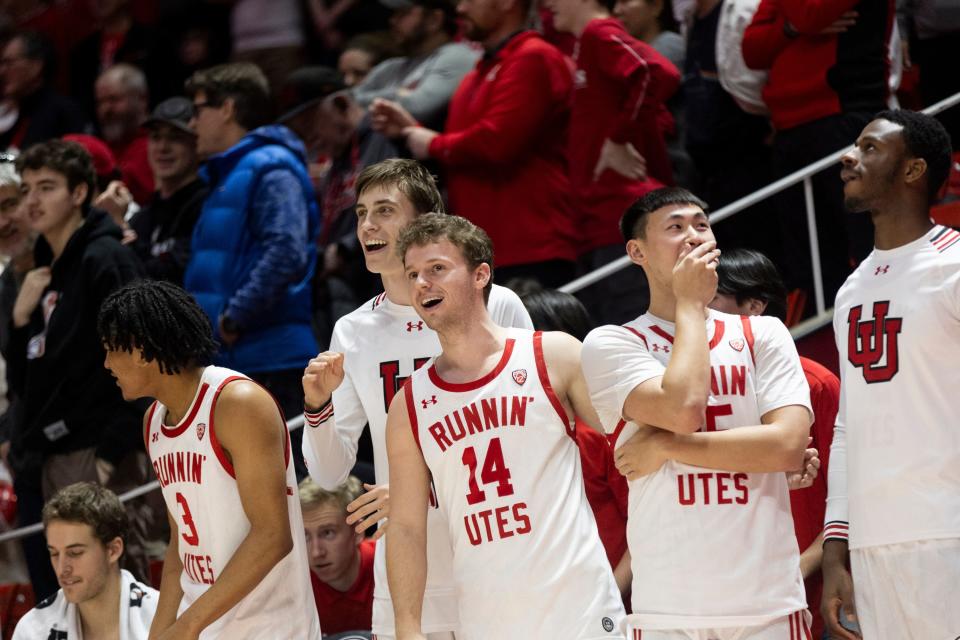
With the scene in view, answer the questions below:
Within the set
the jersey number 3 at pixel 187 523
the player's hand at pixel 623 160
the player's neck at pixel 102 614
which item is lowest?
the player's neck at pixel 102 614

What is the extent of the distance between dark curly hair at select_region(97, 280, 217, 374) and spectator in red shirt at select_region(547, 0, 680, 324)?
2737 mm

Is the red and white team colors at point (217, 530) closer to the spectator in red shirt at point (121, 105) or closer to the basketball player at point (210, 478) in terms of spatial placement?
the basketball player at point (210, 478)

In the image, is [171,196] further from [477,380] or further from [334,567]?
[477,380]

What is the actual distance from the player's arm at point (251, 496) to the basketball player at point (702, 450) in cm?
108

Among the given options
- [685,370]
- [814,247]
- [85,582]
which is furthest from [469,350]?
[814,247]

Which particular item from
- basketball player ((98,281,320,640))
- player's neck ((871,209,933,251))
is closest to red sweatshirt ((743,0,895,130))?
player's neck ((871,209,933,251))

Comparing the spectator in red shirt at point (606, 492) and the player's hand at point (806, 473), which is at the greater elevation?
the player's hand at point (806, 473)

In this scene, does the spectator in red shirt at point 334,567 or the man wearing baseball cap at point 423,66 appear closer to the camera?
the spectator in red shirt at point 334,567

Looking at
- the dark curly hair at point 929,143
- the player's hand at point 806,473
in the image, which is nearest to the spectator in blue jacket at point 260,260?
the player's hand at point 806,473

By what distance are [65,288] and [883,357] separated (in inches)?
157

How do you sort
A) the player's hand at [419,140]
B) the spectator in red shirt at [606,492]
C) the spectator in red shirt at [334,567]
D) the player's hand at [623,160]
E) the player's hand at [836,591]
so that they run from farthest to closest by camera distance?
the player's hand at [419,140]
the player's hand at [623,160]
the spectator in red shirt at [334,567]
the spectator in red shirt at [606,492]
the player's hand at [836,591]

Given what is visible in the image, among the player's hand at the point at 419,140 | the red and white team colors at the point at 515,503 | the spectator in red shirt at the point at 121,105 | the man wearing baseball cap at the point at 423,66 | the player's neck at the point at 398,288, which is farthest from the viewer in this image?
the spectator in red shirt at the point at 121,105

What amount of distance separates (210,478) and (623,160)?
3268 millimetres

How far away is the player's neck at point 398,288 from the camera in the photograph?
16.0ft
